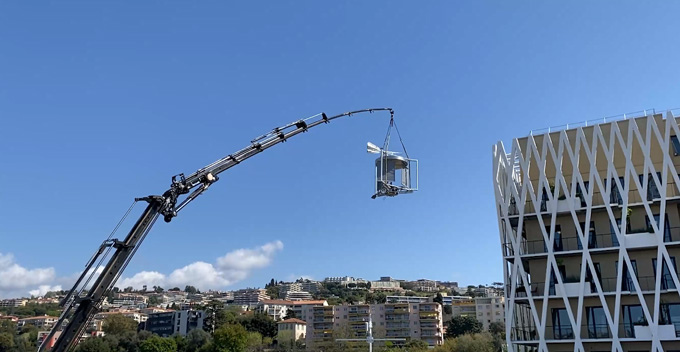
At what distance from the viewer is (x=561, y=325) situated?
32.8 metres

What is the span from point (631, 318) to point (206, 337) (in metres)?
103

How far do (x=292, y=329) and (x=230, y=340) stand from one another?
118 ft

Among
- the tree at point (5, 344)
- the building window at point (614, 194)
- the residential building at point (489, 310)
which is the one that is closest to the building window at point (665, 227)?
the building window at point (614, 194)

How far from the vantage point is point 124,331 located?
13488 centimetres

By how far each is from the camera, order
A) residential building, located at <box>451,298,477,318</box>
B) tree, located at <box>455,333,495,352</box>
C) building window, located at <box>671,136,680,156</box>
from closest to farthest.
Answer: building window, located at <box>671,136,680,156</box> < tree, located at <box>455,333,495,352</box> < residential building, located at <box>451,298,477,318</box>

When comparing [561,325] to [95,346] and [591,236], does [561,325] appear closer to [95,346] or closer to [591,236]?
[591,236]

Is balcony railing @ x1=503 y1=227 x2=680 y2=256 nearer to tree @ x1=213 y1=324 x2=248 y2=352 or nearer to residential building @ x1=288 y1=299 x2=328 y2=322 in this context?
tree @ x1=213 y1=324 x2=248 y2=352

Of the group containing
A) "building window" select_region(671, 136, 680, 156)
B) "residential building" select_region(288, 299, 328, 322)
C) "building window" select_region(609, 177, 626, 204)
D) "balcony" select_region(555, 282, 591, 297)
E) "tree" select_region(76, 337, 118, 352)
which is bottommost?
"tree" select_region(76, 337, 118, 352)

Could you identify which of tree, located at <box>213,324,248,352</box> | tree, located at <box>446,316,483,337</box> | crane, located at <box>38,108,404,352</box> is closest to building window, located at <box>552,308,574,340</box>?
crane, located at <box>38,108,404,352</box>

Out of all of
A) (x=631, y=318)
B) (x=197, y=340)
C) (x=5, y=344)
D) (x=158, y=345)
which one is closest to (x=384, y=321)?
(x=197, y=340)

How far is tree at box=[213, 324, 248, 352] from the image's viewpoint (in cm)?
10262

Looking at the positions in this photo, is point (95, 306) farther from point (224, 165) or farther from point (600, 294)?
point (600, 294)

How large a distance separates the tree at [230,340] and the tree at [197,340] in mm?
11641

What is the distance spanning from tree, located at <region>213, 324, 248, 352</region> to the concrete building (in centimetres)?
2560
